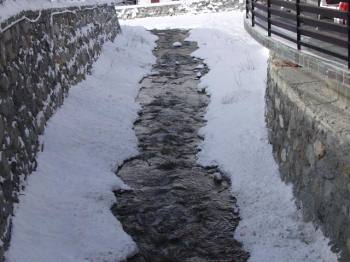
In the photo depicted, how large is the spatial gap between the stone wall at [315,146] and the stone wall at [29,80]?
137 inches

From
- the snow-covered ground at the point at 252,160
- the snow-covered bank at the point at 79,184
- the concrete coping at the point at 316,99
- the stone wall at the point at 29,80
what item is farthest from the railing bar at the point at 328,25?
the stone wall at the point at 29,80

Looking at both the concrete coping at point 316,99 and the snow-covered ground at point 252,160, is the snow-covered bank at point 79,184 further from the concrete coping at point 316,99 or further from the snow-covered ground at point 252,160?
the concrete coping at point 316,99

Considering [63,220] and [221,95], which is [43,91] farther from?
[221,95]

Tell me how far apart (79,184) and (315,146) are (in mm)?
3305

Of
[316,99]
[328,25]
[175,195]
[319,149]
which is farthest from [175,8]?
[319,149]

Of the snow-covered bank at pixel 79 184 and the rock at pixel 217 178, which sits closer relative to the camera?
the snow-covered bank at pixel 79 184

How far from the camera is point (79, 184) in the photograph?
6.93m

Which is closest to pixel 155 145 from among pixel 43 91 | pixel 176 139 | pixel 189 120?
pixel 176 139

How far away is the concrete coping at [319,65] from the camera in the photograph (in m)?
5.52

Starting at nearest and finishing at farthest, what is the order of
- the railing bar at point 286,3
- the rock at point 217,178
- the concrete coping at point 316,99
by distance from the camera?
1. the concrete coping at point 316,99
2. the railing bar at point 286,3
3. the rock at point 217,178

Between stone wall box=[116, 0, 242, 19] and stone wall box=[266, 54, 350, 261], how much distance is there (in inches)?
840

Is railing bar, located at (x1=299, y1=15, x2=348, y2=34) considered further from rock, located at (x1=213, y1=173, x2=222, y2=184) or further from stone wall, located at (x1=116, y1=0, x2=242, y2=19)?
stone wall, located at (x1=116, y1=0, x2=242, y2=19)

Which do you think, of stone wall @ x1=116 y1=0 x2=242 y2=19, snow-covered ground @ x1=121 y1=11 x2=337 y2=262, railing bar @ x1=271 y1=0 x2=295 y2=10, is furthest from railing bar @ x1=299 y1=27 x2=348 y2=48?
stone wall @ x1=116 y1=0 x2=242 y2=19

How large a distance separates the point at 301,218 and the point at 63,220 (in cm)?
298
